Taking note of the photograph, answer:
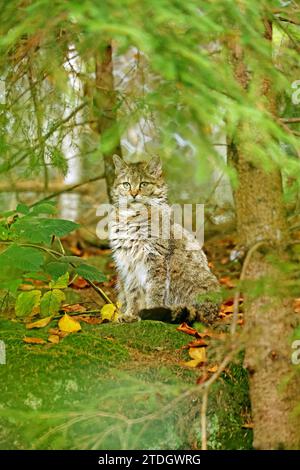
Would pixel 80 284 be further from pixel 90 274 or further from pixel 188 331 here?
pixel 188 331

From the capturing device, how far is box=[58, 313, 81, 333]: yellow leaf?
13.7 ft

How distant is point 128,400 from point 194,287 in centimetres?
151

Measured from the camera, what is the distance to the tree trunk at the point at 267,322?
3232 millimetres

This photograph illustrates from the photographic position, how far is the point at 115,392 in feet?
9.72

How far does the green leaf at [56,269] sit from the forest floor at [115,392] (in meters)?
0.34

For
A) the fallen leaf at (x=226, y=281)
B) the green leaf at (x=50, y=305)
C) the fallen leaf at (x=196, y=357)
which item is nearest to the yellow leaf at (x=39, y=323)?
the green leaf at (x=50, y=305)

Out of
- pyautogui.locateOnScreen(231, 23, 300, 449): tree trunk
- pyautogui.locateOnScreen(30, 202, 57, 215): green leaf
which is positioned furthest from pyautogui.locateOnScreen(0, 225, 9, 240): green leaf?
pyautogui.locateOnScreen(231, 23, 300, 449): tree trunk

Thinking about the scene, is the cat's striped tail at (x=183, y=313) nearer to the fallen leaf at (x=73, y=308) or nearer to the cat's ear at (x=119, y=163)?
the fallen leaf at (x=73, y=308)

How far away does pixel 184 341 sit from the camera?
4168 mm

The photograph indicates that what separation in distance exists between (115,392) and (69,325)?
4.23 feet

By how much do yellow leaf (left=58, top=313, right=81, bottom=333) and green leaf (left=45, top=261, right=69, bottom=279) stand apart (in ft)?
0.94

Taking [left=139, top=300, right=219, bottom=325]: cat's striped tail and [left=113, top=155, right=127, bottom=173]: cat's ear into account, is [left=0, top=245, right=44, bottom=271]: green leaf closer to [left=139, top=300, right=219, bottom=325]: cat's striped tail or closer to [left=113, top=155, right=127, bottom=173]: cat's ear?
[left=139, top=300, right=219, bottom=325]: cat's striped tail

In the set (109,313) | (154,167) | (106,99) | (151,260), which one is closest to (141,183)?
(154,167)

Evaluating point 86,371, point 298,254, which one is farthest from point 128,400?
point 298,254
